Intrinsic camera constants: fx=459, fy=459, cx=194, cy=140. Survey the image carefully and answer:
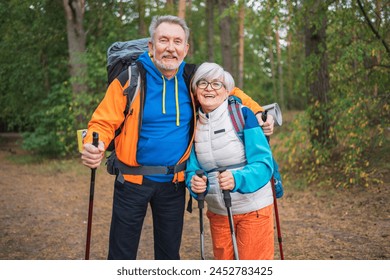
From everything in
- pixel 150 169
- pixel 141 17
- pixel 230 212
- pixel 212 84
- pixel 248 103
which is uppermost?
pixel 141 17

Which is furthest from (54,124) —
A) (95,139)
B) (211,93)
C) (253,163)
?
(253,163)

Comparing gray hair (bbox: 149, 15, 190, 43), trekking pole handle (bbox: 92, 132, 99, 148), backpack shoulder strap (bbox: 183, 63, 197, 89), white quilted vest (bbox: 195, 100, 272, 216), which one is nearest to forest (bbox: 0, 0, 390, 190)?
backpack shoulder strap (bbox: 183, 63, 197, 89)

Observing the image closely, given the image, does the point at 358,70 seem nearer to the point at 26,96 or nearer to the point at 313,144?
the point at 313,144

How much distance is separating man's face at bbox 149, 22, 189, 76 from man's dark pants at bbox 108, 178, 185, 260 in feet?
2.83

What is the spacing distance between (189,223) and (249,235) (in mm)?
4218

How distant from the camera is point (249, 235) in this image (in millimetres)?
3146

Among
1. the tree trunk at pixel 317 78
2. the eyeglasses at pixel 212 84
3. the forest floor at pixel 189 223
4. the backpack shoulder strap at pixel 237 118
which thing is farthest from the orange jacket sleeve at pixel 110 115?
the tree trunk at pixel 317 78

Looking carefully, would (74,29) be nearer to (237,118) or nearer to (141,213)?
(141,213)

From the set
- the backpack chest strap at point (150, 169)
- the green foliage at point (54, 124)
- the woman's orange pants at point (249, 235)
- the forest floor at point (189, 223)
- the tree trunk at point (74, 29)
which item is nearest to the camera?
the woman's orange pants at point (249, 235)

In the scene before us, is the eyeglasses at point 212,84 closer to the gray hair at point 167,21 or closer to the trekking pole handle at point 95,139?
the gray hair at point 167,21

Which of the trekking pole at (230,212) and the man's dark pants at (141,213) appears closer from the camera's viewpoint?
the trekking pole at (230,212)

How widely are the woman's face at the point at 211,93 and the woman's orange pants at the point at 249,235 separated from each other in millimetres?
787

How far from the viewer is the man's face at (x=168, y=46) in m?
3.21

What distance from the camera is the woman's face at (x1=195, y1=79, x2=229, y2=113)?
3.10 metres
